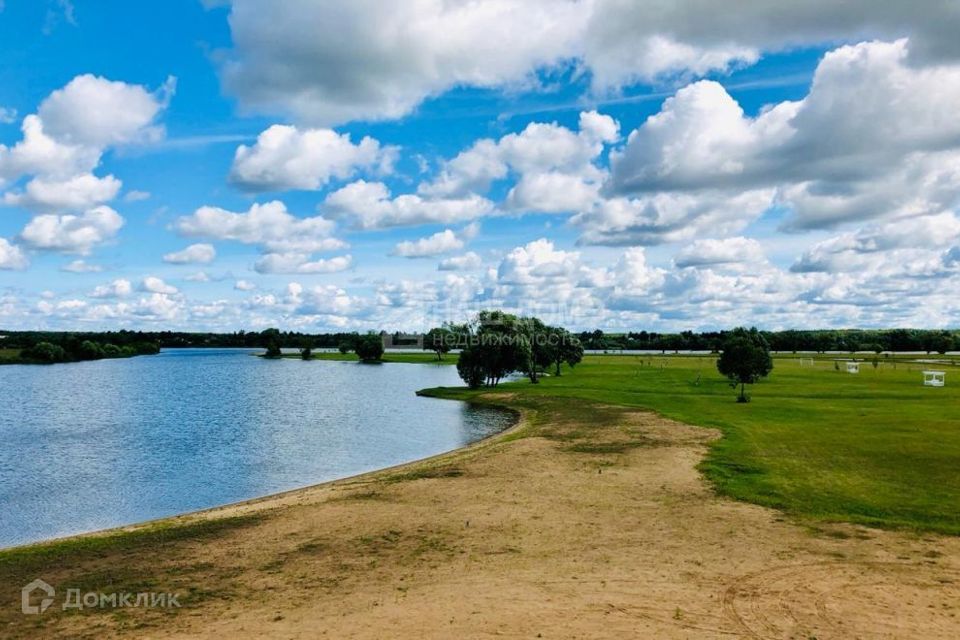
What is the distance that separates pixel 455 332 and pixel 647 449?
468 feet

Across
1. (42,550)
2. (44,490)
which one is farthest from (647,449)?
(44,490)

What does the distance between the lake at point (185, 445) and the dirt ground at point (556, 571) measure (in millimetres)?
7079

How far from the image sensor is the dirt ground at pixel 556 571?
43.4ft

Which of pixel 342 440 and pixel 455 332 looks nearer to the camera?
pixel 342 440

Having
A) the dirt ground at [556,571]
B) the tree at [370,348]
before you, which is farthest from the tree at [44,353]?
the dirt ground at [556,571]

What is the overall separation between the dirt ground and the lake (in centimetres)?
708

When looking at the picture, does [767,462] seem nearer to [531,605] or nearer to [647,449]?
[647,449]

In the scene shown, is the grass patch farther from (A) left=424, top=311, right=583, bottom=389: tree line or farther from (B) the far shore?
(A) left=424, top=311, right=583, bottom=389: tree line

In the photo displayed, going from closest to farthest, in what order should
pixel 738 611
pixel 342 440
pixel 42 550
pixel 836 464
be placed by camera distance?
pixel 738 611 < pixel 42 550 < pixel 836 464 < pixel 342 440

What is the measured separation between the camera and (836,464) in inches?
1188

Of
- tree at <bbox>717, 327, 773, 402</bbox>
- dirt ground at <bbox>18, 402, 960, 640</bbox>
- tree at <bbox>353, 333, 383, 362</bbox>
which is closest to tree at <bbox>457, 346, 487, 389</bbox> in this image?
tree at <bbox>717, 327, 773, 402</bbox>

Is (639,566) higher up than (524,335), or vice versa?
(524,335)

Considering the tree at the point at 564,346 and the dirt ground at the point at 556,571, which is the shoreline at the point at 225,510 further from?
the tree at the point at 564,346

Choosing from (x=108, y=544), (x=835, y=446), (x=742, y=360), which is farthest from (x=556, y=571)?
(x=742, y=360)
